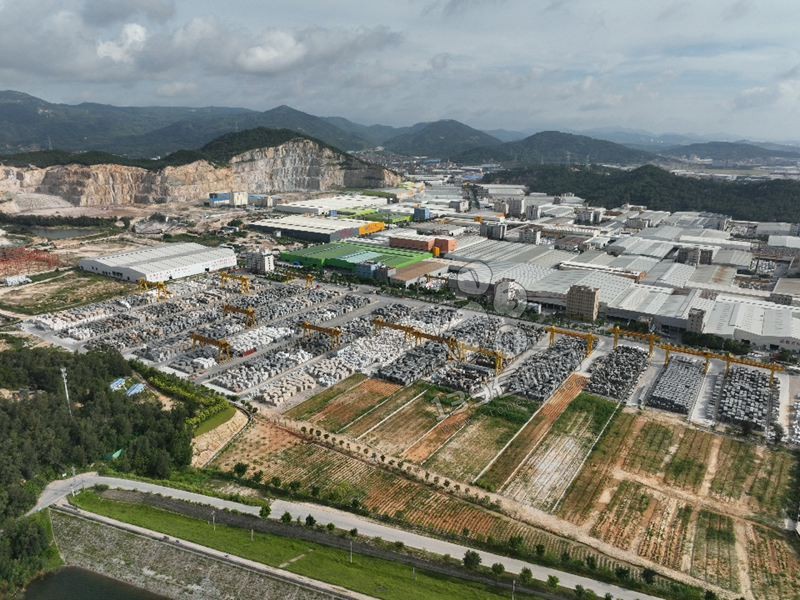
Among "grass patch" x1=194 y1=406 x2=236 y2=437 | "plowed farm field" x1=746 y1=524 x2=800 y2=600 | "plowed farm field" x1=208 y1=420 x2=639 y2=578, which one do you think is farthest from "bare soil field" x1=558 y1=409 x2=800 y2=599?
"grass patch" x1=194 y1=406 x2=236 y2=437

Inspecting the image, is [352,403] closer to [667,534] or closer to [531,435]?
[531,435]

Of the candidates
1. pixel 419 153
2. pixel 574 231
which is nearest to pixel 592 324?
pixel 574 231

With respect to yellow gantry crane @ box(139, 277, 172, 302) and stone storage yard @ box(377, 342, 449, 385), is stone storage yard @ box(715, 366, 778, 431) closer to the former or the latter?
stone storage yard @ box(377, 342, 449, 385)

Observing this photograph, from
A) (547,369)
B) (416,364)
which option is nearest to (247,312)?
(416,364)

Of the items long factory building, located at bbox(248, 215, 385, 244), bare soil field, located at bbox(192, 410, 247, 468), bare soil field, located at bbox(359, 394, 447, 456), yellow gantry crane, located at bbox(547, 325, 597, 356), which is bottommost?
bare soil field, located at bbox(359, 394, 447, 456)

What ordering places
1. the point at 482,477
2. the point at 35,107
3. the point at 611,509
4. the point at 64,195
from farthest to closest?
the point at 35,107 < the point at 64,195 < the point at 482,477 < the point at 611,509

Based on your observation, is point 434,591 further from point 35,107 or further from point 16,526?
point 35,107

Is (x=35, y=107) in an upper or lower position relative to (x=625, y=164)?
upper
